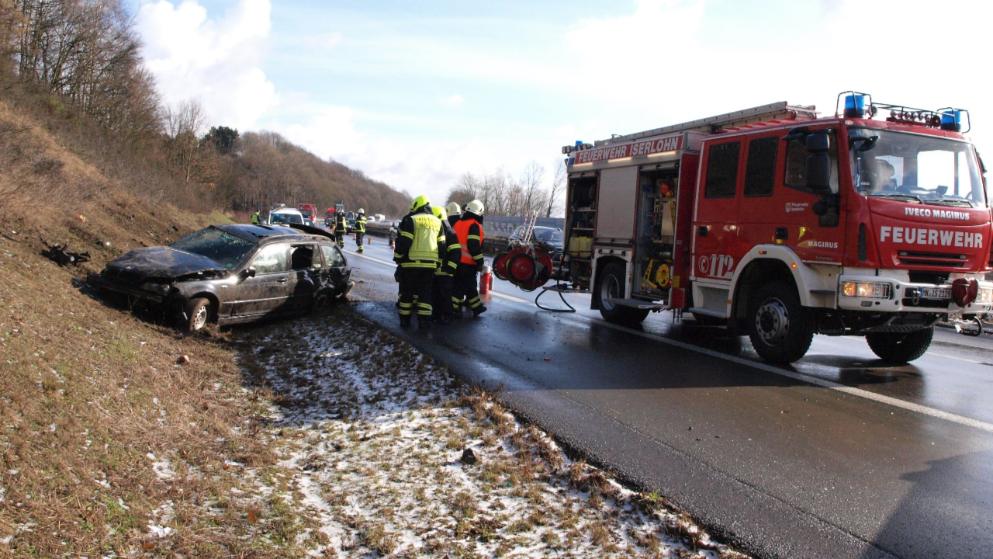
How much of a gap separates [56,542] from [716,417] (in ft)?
15.7

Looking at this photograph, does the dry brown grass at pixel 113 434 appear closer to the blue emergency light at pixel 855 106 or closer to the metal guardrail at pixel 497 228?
the blue emergency light at pixel 855 106

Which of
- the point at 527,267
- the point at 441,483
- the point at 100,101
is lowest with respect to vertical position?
the point at 441,483

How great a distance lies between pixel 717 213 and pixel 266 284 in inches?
241

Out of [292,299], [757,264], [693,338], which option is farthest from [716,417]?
[292,299]

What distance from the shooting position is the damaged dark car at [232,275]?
8680 mm

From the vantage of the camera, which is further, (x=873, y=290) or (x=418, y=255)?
(x=418, y=255)

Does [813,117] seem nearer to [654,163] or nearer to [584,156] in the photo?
[654,163]

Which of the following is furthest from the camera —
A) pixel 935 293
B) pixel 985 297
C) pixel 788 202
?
pixel 788 202

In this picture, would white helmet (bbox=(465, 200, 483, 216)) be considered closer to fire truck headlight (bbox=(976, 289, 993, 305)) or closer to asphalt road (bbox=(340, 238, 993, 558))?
asphalt road (bbox=(340, 238, 993, 558))

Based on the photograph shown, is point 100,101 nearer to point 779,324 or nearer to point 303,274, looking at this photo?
point 303,274

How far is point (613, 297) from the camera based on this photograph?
11578mm

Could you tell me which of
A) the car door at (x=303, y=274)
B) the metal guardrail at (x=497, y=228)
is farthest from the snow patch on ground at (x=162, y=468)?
the metal guardrail at (x=497, y=228)

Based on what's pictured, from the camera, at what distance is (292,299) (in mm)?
10469

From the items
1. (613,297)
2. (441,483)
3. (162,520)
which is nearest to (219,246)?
(613,297)
